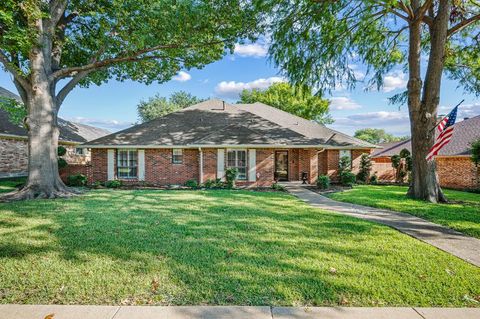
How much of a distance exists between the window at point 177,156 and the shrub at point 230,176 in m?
3.20

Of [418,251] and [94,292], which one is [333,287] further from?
[94,292]

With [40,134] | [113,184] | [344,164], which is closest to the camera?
[40,134]

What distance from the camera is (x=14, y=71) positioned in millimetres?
10062

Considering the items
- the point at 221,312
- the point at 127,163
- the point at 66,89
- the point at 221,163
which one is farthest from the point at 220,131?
the point at 221,312

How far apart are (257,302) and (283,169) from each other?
1614cm

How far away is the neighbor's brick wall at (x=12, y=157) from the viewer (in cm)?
1677

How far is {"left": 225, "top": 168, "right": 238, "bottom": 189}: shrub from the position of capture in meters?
14.3

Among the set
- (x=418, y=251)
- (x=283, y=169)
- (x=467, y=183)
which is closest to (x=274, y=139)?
(x=283, y=169)

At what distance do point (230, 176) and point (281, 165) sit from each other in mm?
5872

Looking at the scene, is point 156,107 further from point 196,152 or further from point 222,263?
point 222,263

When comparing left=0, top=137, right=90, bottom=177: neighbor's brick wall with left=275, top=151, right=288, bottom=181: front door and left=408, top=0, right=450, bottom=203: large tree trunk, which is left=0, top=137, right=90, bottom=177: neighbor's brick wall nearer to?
left=275, top=151, right=288, bottom=181: front door

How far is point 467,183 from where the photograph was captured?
15.8m

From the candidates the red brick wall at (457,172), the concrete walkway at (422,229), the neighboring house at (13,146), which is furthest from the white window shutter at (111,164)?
the red brick wall at (457,172)

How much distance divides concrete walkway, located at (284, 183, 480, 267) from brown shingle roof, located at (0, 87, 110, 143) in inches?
800
